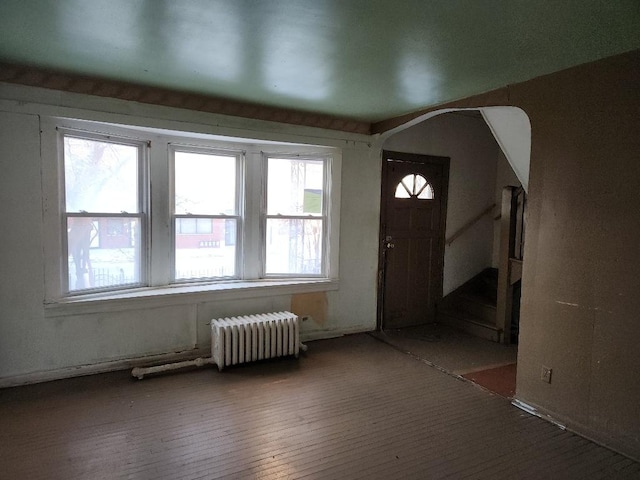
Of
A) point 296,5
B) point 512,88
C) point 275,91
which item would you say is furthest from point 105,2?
point 512,88

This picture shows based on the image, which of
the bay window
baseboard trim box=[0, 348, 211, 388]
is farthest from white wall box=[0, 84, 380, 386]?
the bay window

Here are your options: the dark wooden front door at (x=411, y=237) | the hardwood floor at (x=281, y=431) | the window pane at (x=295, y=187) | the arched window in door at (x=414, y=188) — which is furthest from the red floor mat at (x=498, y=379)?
the window pane at (x=295, y=187)

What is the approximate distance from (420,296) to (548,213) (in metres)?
2.52

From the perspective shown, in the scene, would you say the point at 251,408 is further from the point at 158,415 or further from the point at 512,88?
the point at 512,88

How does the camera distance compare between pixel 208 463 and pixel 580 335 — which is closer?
pixel 208 463

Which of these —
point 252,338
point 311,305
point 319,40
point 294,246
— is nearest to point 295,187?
point 294,246

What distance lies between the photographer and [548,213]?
2.78 m

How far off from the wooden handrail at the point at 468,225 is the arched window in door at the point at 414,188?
2.16 feet

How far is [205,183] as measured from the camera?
4.05 meters

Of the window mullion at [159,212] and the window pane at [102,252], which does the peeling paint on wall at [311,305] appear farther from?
the window pane at [102,252]

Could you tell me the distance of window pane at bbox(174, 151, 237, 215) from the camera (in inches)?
154

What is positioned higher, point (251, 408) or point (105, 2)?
point (105, 2)

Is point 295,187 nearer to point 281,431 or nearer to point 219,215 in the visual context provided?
point 219,215

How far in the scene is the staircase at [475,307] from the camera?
15.5 feet
